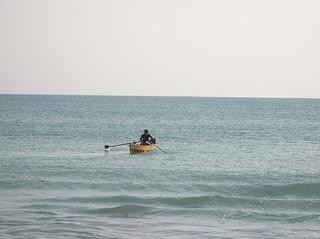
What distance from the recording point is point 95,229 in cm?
1922

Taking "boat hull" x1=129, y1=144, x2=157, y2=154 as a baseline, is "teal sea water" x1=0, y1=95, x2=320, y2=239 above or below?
below

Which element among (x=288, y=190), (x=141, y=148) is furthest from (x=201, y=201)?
(x=141, y=148)

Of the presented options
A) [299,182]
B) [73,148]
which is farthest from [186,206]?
[73,148]

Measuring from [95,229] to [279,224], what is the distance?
21.2ft

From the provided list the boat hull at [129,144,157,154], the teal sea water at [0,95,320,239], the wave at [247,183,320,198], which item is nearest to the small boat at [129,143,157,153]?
the boat hull at [129,144,157,154]

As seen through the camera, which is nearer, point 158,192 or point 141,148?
point 158,192

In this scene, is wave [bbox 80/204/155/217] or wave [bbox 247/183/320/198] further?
wave [bbox 247/183/320/198]

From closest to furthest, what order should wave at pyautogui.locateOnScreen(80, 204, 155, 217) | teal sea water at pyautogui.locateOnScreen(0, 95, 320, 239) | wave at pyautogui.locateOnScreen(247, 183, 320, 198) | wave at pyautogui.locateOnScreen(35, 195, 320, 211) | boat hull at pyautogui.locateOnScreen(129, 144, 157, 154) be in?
teal sea water at pyautogui.locateOnScreen(0, 95, 320, 239) < wave at pyautogui.locateOnScreen(80, 204, 155, 217) < wave at pyautogui.locateOnScreen(35, 195, 320, 211) < wave at pyautogui.locateOnScreen(247, 183, 320, 198) < boat hull at pyautogui.locateOnScreen(129, 144, 157, 154)

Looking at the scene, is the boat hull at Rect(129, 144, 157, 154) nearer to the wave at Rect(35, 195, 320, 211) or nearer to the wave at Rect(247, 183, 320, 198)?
the wave at Rect(247, 183, 320, 198)

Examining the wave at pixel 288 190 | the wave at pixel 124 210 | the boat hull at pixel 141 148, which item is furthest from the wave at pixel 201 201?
the boat hull at pixel 141 148

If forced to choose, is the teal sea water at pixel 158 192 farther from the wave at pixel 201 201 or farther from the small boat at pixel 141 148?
the small boat at pixel 141 148

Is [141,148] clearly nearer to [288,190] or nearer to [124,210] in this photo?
[288,190]

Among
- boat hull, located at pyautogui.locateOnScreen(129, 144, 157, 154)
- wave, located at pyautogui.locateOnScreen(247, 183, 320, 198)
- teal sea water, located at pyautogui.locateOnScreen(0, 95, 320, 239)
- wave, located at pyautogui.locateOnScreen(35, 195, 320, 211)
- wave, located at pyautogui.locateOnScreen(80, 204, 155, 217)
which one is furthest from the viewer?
boat hull, located at pyautogui.locateOnScreen(129, 144, 157, 154)

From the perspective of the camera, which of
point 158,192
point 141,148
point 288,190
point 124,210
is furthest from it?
point 141,148
